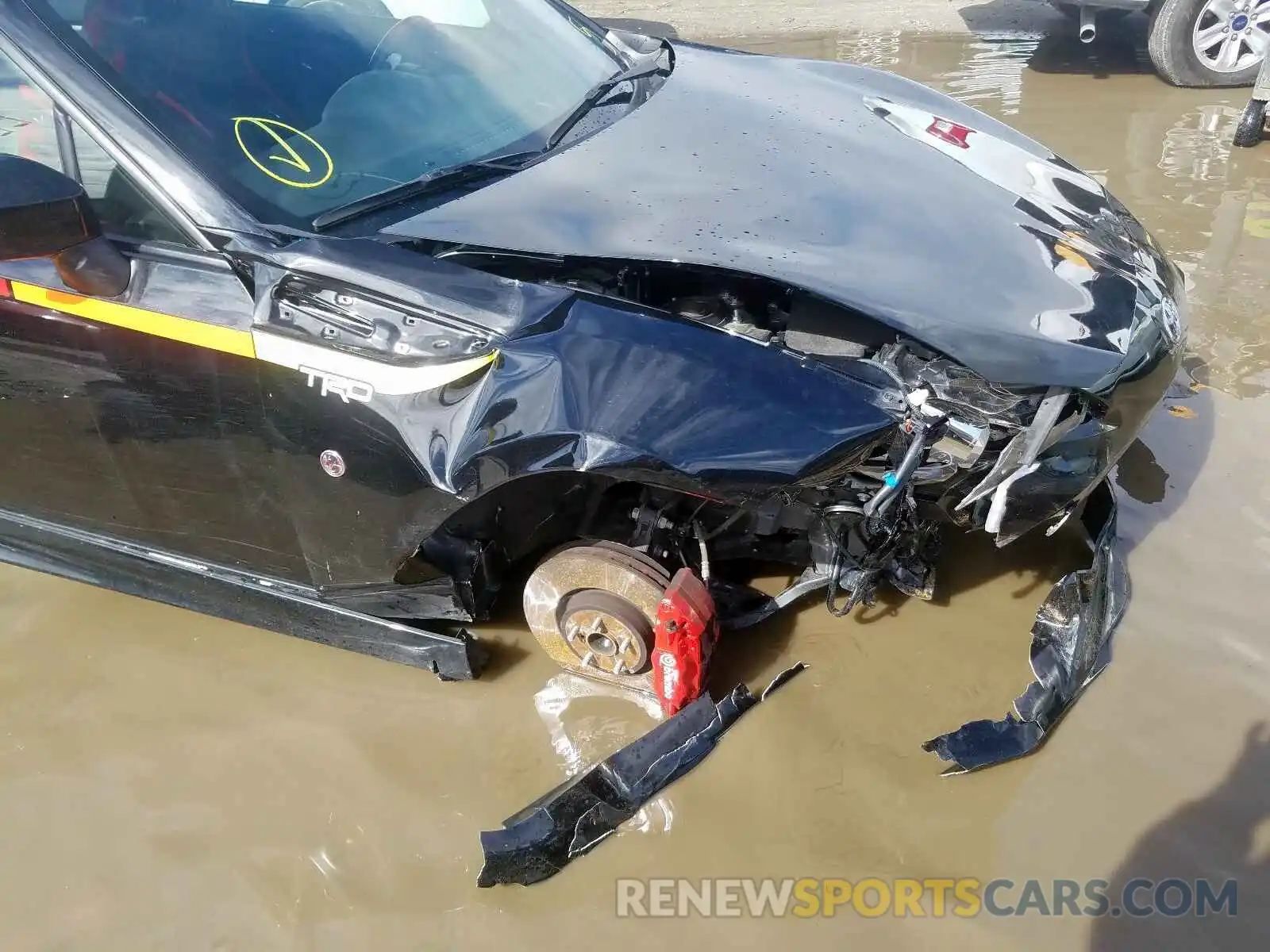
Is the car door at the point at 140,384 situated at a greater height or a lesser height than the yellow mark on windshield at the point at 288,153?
lesser

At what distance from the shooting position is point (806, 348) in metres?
2.04

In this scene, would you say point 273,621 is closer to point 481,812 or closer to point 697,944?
point 481,812

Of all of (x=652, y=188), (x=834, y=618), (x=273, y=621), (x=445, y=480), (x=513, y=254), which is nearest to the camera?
(x=445, y=480)

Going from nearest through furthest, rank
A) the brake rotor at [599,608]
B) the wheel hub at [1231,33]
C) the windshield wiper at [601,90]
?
the brake rotor at [599,608] → the windshield wiper at [601,90] → the wheel hub at [1231,33]

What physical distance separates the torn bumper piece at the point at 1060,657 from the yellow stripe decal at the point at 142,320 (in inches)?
69.8

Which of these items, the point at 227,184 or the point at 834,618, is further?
the point at 834,618

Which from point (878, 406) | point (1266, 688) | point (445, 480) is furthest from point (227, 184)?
point (1266, 688)

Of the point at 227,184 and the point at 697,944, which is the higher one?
the point at 227,184

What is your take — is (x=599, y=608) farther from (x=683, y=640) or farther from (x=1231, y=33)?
(x=1231, y=33)

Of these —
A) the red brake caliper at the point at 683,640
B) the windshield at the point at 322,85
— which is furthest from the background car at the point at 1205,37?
the red brake caliper at the point at 683,640

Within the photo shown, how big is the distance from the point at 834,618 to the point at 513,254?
51.7 inches

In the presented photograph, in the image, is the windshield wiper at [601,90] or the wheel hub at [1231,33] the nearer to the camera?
the windshield wiper at [601,90]

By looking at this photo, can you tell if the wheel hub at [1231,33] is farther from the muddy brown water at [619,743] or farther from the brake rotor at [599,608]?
the brake rotor at [599,608]

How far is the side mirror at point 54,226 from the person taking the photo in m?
1.74
